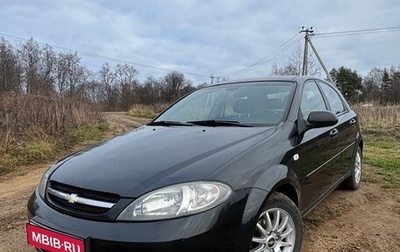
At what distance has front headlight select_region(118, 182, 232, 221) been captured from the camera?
5.96 ft

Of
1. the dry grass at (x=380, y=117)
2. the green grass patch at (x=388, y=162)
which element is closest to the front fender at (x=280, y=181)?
the green grass patch at (x=388, y=162)

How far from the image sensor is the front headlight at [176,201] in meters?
1.82

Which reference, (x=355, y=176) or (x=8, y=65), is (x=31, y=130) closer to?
(x=355, y=176)

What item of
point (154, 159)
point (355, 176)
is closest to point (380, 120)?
point (355, 176)

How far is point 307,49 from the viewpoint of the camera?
3038 centimetres

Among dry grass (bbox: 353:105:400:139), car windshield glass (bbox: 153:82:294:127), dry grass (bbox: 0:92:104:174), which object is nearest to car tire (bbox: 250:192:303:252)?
car windshield glass (bbox: 153:82:294:127)

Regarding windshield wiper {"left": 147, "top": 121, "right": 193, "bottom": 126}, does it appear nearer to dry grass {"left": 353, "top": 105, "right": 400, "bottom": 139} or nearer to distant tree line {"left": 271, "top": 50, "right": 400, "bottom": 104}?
dry grass {"left": 353, "top": 105, "right": 400, "bottom": 139}

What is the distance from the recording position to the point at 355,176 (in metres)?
4.55

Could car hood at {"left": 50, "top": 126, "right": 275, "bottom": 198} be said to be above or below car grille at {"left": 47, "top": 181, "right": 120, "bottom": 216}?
above

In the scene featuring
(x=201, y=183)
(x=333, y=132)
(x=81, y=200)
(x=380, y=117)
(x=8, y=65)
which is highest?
(x=8, y=65)

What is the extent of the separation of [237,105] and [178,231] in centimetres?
179

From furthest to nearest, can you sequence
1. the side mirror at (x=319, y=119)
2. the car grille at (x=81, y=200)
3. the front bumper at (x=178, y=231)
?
the side mirror at (x=319, y=119) → the car grille at (x=81, y=200) → the front bumper at (x=178, y=231)

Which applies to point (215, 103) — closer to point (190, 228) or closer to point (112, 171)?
point (112, 171)

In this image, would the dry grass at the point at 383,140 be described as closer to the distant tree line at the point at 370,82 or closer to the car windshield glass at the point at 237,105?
the car windshield glass at the point at 237,105
